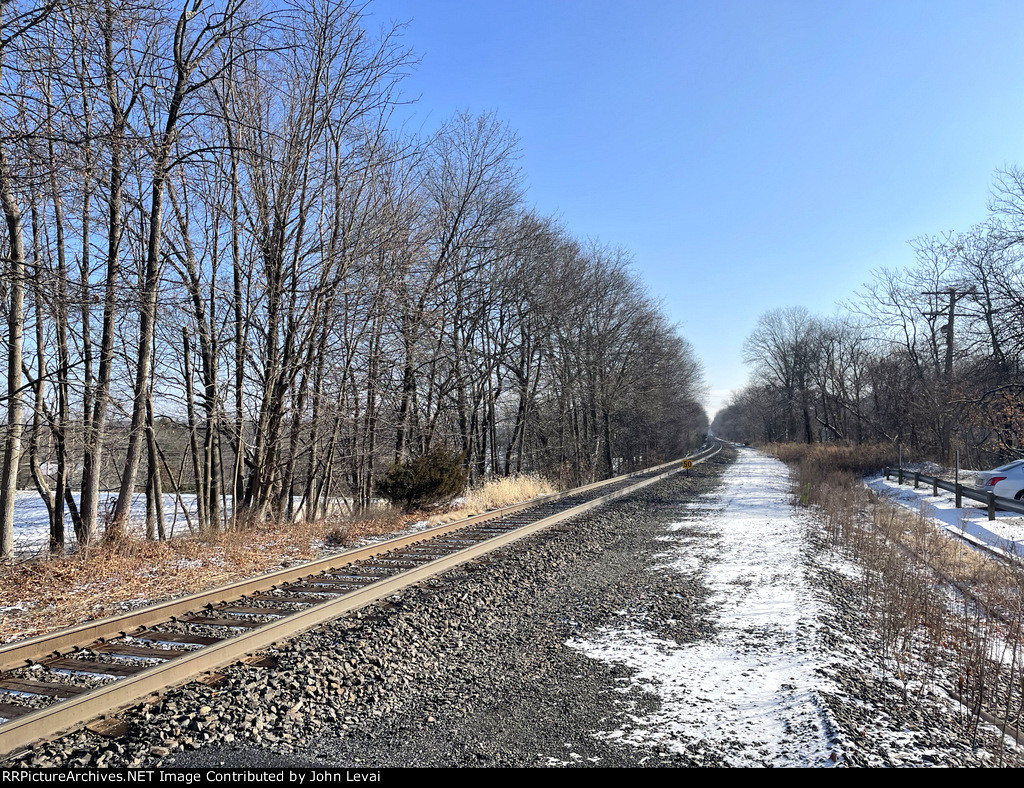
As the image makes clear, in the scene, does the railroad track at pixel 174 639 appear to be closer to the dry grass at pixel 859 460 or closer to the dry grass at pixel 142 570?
the dry grass at pixel 142 570

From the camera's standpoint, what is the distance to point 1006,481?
17953 millimetres

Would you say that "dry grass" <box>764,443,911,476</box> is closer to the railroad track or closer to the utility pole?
the utility pole

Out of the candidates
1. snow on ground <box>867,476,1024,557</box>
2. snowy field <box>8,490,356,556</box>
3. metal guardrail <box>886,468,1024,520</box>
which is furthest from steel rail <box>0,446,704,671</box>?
metal guardrail <box>886,468,1024,520</box>

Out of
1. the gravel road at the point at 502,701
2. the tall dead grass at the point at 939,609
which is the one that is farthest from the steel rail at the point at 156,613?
the tall dead grass at the point at 939,609

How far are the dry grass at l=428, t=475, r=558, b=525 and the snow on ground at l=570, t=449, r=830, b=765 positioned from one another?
6449 millimetres

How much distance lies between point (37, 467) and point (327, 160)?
864 centimetres

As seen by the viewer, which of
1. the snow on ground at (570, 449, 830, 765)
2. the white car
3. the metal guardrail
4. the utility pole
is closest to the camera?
the snow on ground at (570, 449, 830, 765)

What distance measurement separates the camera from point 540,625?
267 inches

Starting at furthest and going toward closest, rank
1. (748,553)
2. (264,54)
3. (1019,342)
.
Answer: (1019,342) < (264,54) < (748,553)

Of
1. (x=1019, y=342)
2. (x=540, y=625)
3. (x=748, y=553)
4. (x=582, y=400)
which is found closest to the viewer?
(x=540, y=625)

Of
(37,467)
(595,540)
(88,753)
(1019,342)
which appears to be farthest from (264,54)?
(1019,342)

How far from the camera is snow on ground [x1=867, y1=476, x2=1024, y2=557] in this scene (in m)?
13.5

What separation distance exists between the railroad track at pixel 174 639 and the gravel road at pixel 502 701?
192 mm
